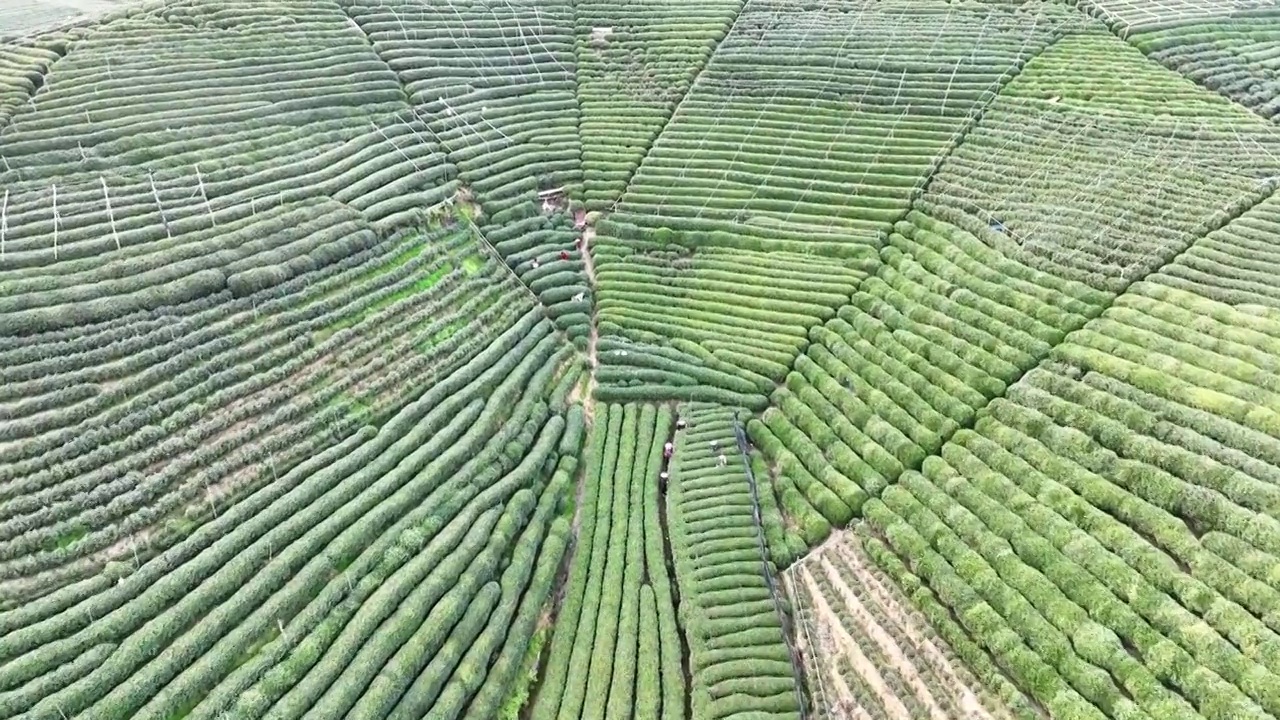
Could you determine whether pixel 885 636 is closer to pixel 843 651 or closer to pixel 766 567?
pixel 843 651

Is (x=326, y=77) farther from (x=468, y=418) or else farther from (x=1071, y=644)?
(x=1071, y=644)

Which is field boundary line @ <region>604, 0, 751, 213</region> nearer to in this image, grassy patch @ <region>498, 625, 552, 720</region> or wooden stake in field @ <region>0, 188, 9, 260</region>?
grassy patch @ <region>498, 625, 552, 720</region>

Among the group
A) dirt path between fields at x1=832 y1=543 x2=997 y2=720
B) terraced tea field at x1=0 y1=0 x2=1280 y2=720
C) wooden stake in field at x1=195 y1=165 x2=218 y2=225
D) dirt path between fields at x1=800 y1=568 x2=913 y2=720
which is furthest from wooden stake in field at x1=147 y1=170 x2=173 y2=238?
Result: dirt path between fields at x1=832 y1=543 x2=997 y2=720

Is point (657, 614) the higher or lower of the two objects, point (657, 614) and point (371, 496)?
the lower

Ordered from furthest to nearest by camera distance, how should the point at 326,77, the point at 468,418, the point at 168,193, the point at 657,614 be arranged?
the point at 326,77 → the point at 168,193 → the point at 468,418 → the point at 657,614

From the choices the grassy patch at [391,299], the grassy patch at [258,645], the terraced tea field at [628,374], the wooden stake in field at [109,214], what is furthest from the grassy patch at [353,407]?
the wooden stake in field at [109,214]

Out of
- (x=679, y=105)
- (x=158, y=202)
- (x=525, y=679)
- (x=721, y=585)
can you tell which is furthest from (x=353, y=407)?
(x=679, y=105)

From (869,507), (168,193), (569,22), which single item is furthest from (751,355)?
(569,22)

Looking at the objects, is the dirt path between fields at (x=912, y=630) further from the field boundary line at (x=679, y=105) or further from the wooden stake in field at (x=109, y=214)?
the wooden stake in field at (x=109, y=214)
